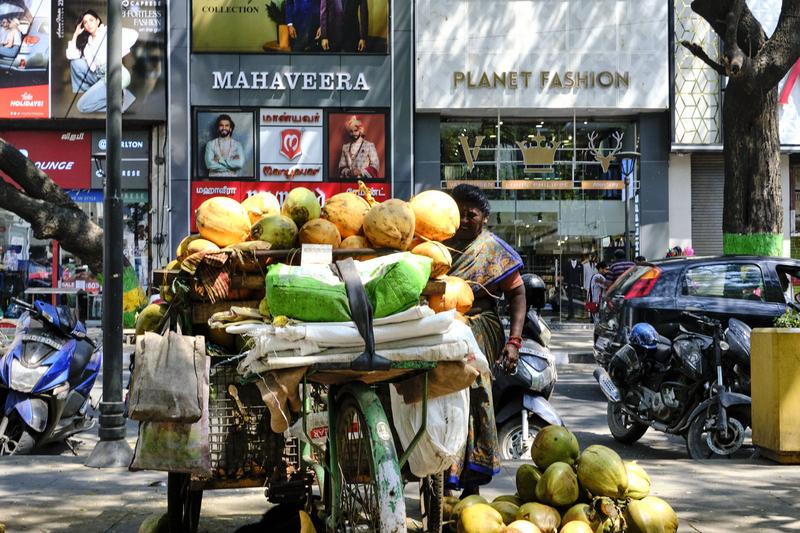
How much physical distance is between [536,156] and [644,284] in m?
11.7

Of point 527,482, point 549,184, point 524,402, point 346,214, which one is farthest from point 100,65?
point 527,482

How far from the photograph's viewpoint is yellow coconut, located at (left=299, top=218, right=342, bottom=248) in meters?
4.14

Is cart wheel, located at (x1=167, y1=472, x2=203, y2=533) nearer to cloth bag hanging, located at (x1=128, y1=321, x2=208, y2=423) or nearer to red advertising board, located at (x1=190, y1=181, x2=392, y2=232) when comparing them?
cloth bag hanging, located at (x1=128, y1=321, x2=208, y2=423)

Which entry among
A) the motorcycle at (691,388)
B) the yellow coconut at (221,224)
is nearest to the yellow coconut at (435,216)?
the yellow coconut at (221,224)

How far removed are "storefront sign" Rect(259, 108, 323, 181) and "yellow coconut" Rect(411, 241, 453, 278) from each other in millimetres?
16092

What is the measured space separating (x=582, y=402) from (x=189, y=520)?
6.60m

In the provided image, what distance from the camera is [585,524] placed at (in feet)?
12.7

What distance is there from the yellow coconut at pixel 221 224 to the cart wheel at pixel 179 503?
46.4 inches

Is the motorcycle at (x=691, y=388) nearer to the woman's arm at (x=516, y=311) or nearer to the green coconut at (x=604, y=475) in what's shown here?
the woman's arm at (x=516, y=311)

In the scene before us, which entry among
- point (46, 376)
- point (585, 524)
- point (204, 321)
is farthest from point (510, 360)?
point (46, 376)

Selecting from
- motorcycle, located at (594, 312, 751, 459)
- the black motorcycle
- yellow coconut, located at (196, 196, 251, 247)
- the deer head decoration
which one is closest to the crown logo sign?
the deer head decoration

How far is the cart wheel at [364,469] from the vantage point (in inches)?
125

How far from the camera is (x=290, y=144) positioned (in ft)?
66.3

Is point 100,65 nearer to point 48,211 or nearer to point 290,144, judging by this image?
point 290,144
